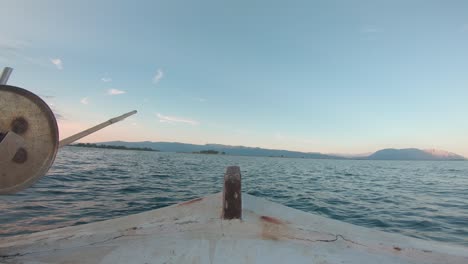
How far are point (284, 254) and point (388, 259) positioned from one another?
4.53 feet

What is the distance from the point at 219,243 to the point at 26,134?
2686mm

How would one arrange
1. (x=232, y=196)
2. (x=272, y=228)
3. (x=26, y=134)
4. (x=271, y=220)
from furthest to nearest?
(x=271, y=220), (x=232, y=196), (x=272, y=228), (x=26, y=134)

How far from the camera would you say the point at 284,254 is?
3.44 meters

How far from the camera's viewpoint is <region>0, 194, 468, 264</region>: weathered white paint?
11.0ft

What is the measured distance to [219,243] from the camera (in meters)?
3.68

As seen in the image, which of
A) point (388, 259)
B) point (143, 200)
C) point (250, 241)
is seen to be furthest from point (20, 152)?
point (143, 200)

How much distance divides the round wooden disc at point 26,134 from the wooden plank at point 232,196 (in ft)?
7.95

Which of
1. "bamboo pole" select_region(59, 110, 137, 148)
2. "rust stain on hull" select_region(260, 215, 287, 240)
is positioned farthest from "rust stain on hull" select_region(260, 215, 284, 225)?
"bamboo pole" select_region(59, 110, 137, 148)

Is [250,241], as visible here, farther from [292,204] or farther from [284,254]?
[292,204]

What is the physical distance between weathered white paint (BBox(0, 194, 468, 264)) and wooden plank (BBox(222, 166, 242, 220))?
0.42 ft

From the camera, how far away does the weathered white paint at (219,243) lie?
11.0 ft

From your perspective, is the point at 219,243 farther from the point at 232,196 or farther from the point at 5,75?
the point at 5,75

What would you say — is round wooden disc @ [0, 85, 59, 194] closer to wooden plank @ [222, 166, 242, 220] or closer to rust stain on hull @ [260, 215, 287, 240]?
wooden plank @ [222, 166, 242, 220]

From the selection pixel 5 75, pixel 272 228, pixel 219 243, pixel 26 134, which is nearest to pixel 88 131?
pixel 26 134
